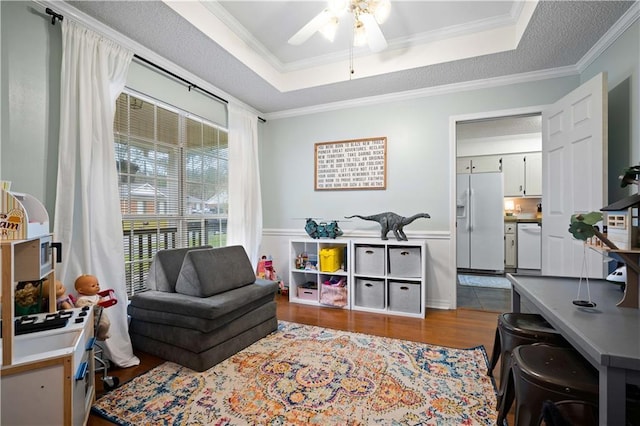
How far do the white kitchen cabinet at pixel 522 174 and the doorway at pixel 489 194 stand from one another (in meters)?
0.02

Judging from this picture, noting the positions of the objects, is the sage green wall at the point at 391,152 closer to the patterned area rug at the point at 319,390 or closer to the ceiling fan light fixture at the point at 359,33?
the ceiling fan light fixture at the point at 359,33

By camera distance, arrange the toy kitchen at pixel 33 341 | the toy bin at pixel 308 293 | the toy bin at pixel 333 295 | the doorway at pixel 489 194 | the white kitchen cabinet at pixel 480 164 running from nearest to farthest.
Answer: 1. the toy kitchen at pixel 33 341
2. the toy bin at pixel 333 295
3. the toy bin at pixel 308 293
4. the doorway at pixel 489 194
5. the white kitchen cabinet at pixel 480 164

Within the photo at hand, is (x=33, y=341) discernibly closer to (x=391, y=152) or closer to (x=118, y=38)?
(x=118, y=38)

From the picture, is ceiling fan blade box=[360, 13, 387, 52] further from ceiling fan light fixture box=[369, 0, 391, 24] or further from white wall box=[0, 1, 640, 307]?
white wall box=[0, 1, 640, 307]

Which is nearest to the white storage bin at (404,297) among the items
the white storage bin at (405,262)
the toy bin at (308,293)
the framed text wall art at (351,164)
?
the white storage bin at (405,262)

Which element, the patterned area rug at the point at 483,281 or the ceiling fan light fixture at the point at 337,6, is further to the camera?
the patterned area rug at the point at 483,281

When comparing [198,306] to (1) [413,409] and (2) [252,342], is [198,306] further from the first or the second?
(1) [413,409]

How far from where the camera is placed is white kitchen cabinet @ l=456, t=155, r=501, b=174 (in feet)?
18.5

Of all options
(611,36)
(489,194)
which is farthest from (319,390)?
(489,194)

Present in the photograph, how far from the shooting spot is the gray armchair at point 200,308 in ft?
6.54

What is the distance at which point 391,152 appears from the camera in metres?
3.53

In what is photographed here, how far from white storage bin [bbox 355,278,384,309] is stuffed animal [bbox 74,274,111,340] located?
2.33 m

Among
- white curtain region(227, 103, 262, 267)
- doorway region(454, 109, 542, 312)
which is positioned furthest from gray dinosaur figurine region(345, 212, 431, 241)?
doorway region(454, 109, 542, 312)

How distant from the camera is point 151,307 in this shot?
215cm
